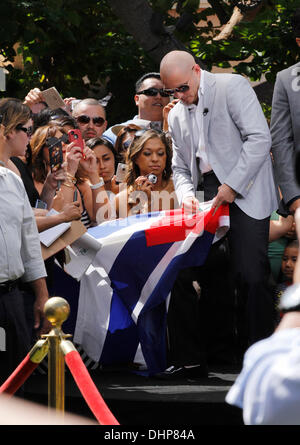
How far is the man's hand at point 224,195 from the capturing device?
5.59 metres

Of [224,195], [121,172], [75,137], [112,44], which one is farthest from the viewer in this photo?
[112,44]

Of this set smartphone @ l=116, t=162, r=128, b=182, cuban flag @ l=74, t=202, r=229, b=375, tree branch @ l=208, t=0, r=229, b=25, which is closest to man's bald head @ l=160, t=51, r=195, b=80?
cuban flag @ l=74, t=202, r=229, b=375

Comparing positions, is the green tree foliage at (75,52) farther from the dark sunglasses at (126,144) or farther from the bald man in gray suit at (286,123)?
the bald man in gray suit at (286,123)

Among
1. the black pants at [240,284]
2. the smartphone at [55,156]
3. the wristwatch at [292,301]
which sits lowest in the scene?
the black pants at [240,284]

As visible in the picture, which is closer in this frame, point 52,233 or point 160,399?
point 160,399

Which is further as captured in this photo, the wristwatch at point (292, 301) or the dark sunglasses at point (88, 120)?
the dark sunglasses at point (88, 120)

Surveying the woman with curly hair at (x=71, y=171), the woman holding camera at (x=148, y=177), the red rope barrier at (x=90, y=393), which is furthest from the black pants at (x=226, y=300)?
the red rope barrier at (x=90, y=393)

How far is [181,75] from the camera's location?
573 centimetres

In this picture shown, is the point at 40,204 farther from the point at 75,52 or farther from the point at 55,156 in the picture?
the point at 75,52

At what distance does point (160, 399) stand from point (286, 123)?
1863 millimetres

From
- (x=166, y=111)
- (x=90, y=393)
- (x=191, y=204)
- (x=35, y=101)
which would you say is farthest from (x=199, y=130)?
(x=90, y=393)

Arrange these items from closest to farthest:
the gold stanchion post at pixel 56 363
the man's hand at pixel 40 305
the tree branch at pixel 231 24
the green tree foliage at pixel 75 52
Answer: the gold stanchion post at pixel 56 363 < the man's hand at pixel 40 305 < the green tree foliage at pixel 75 52 < the tree branch at pixel 231 24

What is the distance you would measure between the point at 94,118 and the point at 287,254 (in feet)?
7.49

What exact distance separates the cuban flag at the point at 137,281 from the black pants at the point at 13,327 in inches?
51.3
